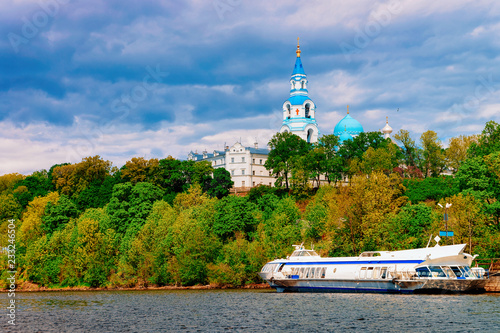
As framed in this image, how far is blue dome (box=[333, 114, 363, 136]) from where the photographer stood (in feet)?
542

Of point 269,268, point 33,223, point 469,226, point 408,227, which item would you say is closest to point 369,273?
point 269,268

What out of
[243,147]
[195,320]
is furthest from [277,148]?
[195,320]

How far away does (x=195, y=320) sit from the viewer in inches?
1754

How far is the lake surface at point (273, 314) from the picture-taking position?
129 ft

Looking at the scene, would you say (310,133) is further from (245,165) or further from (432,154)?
(432,154)

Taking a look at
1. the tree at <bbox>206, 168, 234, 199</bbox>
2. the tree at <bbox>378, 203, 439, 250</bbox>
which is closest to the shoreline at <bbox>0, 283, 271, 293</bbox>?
the tree at <bbox>378, 203, 439, 250</bbox>

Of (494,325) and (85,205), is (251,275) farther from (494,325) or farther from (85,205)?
(85,205)

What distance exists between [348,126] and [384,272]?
10714 centimetres

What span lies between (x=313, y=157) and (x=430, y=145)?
95.9 feet

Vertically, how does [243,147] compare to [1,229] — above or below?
above

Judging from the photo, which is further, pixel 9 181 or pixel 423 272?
pixel 9 181

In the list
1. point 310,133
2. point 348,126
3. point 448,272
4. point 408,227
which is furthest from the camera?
point 310,133

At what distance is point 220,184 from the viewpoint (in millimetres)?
141500

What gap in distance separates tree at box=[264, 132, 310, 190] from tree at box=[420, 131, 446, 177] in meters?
29.0
